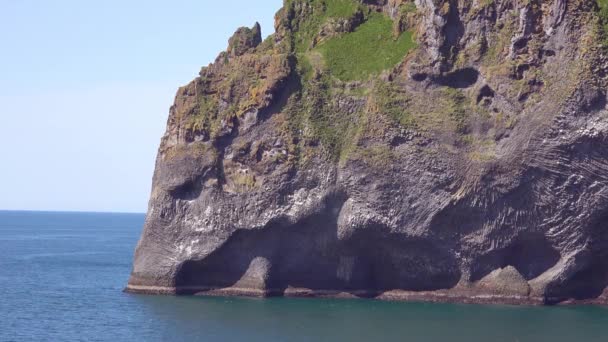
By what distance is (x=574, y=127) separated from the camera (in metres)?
50.8

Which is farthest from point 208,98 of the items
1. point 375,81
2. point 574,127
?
point 574,127

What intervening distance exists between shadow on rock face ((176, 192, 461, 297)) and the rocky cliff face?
0.10 meters

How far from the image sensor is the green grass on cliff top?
57.9m

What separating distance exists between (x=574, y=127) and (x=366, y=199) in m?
13.0

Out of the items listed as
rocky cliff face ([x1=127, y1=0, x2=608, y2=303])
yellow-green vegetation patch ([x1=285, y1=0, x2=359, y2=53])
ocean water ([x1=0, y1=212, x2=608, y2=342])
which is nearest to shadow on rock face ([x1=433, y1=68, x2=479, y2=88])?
rocky cliff face ([x1=127, y1=0, x2=608, y2=303])

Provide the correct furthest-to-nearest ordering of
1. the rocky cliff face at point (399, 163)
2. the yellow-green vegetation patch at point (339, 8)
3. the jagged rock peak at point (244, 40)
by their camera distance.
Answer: the jagged rock peak at point (244, 40), the yellow-green vegetation patch at point (339, 8), the rocky cliff face at point (399, 163)

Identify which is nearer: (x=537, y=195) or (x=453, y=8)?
(x=537, y=195)

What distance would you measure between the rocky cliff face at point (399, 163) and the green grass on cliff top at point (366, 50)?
0.13 meters

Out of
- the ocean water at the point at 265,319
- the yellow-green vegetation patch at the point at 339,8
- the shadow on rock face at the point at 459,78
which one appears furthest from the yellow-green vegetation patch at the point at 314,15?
the ocean water at the point at 265,319

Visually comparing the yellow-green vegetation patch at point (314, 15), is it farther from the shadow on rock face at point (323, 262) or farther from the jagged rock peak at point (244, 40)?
the shadow on rock face at point (323, 262)

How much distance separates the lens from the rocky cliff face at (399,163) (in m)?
52.2

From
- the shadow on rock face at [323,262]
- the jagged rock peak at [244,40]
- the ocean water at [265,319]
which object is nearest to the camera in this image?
the ocean water at [265,319]

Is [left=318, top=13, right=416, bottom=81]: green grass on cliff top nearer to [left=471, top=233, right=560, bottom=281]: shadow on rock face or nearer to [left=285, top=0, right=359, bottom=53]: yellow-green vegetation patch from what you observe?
[left=285, top=0, right=359, bottom=53]: yellow-green vegetation patch

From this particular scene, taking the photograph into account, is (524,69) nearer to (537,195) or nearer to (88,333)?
(537,195)
